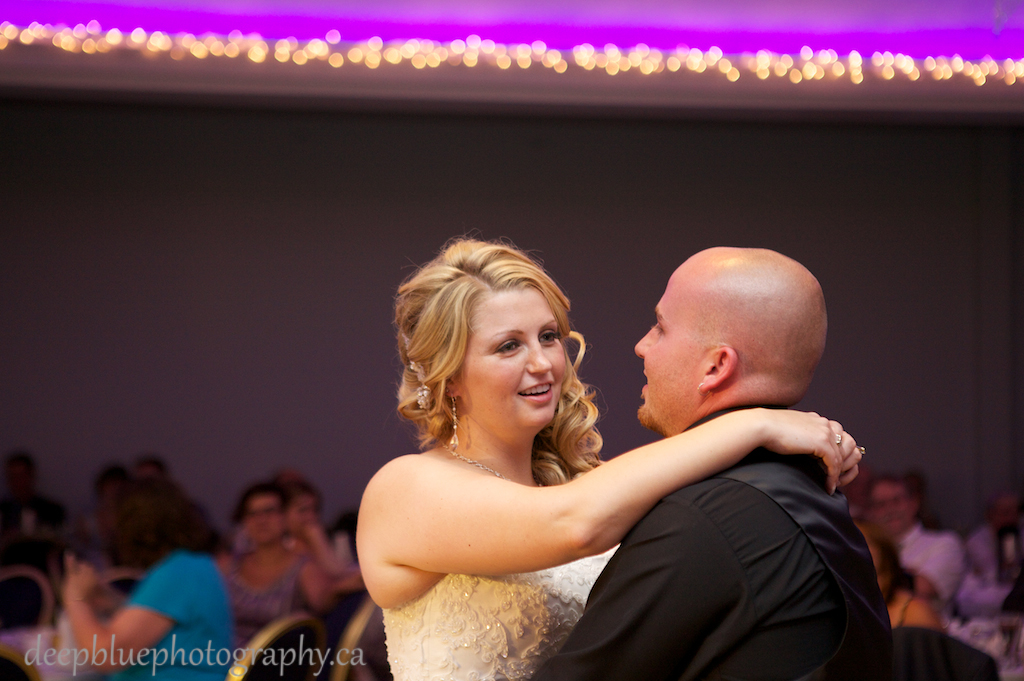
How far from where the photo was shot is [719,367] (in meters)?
1.47

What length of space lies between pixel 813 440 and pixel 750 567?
224 millimetres

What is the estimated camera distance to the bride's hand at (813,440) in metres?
1.36

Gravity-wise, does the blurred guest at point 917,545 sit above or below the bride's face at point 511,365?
below

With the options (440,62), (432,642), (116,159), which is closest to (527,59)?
(440,62)

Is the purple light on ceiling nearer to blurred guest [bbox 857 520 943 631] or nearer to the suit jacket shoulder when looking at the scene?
blurred guest [bbox 857 520 943 631]

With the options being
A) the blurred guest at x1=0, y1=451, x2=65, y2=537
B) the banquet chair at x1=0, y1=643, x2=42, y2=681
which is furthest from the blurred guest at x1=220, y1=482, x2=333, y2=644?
the blurred guest at x1=0, y1=451, x2=65, y2=537

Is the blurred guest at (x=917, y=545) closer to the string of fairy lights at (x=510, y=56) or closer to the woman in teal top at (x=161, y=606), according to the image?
the string of fairy lights at (x=510, y=56)

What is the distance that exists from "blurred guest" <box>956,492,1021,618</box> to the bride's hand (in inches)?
144

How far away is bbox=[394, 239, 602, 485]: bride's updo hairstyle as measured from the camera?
194 cm

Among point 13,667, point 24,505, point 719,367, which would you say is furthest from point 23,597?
point 719,367

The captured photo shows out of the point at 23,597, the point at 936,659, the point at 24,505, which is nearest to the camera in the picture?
the point at 936,659

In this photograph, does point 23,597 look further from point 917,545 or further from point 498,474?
point 917,545

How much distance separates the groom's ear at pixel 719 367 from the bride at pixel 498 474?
9 cm

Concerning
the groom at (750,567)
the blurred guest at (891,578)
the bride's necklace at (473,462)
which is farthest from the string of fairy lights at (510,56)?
the groom at (750,567)
